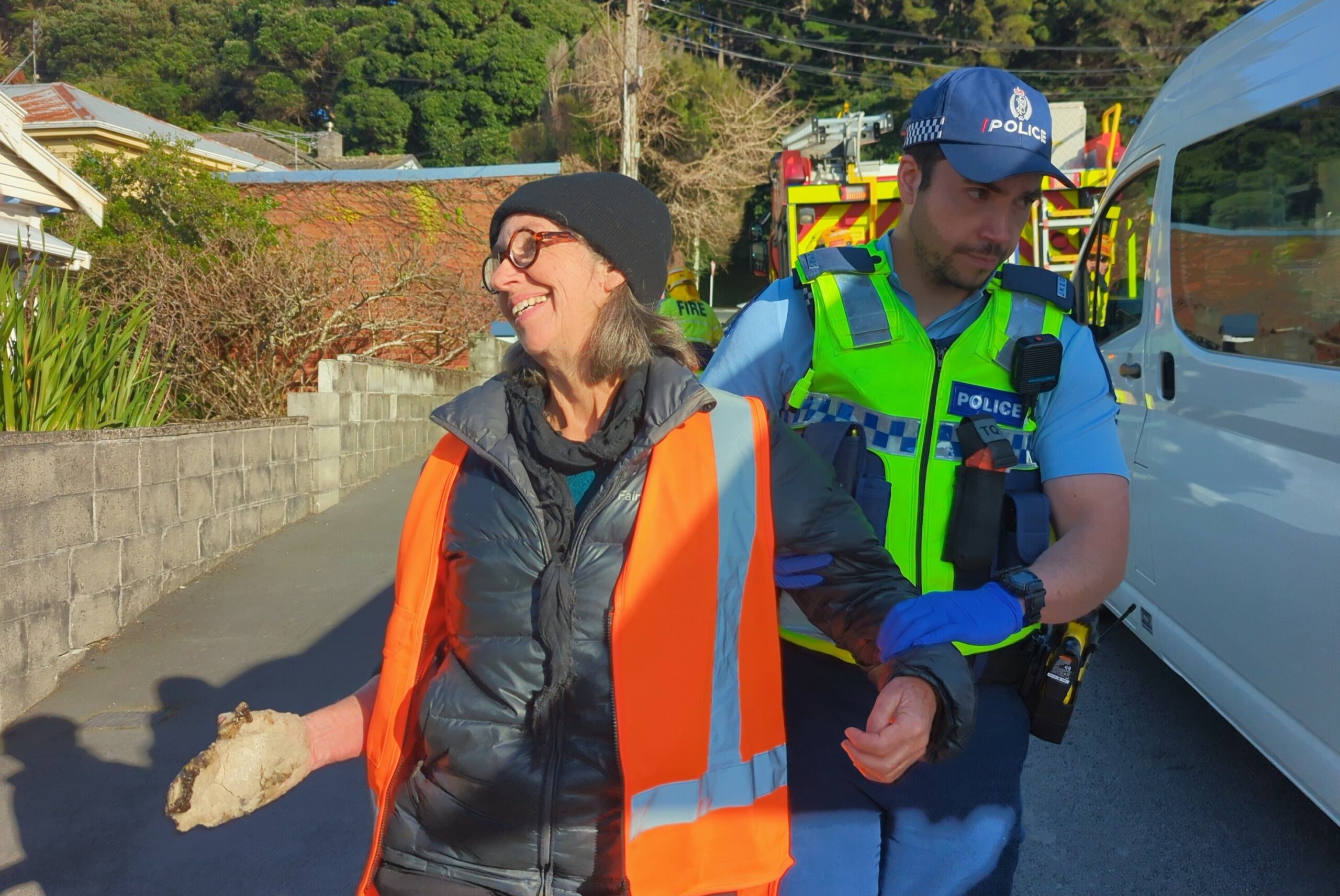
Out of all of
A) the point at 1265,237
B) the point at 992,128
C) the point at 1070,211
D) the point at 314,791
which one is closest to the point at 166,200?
the point at 1070,211

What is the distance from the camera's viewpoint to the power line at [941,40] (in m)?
30.6

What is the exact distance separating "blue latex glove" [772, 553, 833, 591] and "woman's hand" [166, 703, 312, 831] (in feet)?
2.84

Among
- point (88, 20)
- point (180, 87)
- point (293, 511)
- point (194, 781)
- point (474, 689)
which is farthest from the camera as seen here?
point (88, 20)

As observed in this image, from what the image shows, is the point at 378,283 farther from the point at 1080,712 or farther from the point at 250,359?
the point at 1080,712

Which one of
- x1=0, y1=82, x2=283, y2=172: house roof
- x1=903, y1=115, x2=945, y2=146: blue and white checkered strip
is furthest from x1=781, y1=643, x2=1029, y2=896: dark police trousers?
x1=0, y1=82, x2=283, y2=172: house roof

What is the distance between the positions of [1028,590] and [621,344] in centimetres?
84

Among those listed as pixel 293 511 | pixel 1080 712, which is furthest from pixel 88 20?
pixel 1080 712

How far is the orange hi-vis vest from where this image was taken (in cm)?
159

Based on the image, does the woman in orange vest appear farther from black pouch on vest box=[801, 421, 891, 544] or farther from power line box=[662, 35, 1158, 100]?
power line box=[662, 35, 1158, 100]

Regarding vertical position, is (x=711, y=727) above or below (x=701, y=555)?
below

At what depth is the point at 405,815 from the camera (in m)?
1.73

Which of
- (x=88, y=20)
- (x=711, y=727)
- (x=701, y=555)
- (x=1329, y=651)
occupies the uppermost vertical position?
(x=88, y=20)

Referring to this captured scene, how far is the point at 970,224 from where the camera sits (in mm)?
2016

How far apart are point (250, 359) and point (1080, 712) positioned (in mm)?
6959
